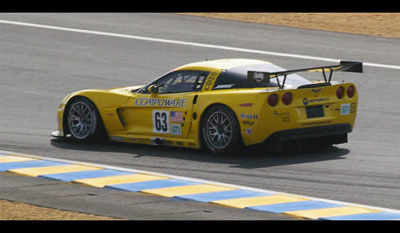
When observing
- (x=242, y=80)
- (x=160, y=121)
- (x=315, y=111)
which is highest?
(x=242, y=80)

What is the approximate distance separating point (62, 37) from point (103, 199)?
14127 millimetres

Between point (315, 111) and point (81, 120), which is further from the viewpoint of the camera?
point (81, 120)

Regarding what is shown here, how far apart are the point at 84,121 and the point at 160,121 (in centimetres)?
144

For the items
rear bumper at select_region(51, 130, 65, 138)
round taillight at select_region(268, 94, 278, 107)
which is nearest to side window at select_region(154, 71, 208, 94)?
round taillight at select_region(268, 94, 278, 107)

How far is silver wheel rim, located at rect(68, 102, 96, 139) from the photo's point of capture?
15.4 meters

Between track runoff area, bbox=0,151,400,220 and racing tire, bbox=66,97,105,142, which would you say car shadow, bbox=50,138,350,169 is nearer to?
racing tire, bbox=66,97,105,142

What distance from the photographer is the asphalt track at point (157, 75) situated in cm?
1189

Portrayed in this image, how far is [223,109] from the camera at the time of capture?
13.9 metres

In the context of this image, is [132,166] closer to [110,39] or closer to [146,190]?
[146,190]

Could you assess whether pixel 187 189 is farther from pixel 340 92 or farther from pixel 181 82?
pixel 340 92

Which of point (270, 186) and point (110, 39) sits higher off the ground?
point (110, 39)

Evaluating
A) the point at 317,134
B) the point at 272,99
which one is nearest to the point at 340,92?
the point at 317,134

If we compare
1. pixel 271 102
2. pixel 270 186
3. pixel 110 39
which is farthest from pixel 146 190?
pixel 110 39
